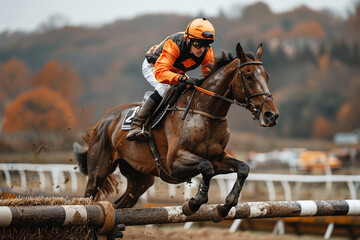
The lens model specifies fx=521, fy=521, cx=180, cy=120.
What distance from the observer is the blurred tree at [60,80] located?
4073 cm

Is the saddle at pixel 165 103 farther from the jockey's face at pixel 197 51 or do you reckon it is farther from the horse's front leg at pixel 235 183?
the horse's front leg at pixel 235 183

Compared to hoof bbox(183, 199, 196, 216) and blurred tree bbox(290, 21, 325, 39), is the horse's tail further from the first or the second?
blurred tree bbox(290, 21, 325, 39)

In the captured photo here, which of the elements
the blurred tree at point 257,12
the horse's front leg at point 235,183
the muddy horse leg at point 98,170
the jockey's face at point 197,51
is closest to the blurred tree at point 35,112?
the muddy horse leg at point 98,170

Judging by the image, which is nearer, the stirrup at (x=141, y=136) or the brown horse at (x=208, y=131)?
the brown horse at (x=208, y=131)

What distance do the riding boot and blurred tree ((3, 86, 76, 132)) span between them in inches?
958

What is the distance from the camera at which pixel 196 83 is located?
4949mm

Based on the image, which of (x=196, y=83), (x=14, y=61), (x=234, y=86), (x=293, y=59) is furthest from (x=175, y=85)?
(x=293, y=59)

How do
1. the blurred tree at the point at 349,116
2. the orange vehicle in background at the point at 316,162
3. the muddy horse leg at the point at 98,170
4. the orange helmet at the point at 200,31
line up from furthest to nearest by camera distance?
the blurred tree at the point at 349,116
the orange vehicle in background at the point at 316,162
the muddy horse leg at the point at 98,170
the orange helmet at the point at 200,31

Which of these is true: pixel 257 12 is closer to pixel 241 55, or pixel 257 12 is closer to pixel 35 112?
pixel 35 112

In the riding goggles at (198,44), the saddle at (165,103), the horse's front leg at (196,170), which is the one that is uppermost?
the riding goggles at (198,44)

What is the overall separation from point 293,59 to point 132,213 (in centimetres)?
4640

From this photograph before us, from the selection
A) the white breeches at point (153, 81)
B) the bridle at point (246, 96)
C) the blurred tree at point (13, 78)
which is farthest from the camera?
the blurred tree at point (13, 78)

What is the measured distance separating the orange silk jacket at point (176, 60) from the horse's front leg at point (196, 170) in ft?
2.54

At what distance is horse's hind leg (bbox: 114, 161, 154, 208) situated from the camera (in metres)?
5.75
